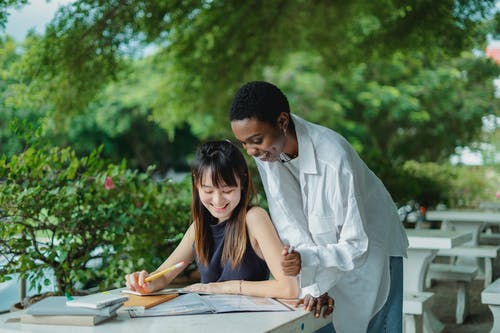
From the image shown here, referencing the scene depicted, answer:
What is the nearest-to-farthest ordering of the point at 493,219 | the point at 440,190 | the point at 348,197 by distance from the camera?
1. the point at 348,197
2. the point at 493,219
3. the point at 440,190

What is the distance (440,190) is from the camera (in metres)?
9.30

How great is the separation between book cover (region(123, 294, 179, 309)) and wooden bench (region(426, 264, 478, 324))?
138 inches

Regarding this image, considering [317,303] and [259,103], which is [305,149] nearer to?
[259,103]

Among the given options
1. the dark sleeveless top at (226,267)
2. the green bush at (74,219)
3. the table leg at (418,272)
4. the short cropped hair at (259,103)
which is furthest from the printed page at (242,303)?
the table leg at (418,272)

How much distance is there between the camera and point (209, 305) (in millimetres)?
1895

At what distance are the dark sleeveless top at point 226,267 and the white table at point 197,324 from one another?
47 cm

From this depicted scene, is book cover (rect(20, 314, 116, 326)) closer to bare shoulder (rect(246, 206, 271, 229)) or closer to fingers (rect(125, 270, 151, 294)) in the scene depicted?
fingers (rect(125, 270, 151, 294))

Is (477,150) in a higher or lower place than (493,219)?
higher

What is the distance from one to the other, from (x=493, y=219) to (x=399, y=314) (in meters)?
4.37

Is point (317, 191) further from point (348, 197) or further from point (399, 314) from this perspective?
point (399, 314)

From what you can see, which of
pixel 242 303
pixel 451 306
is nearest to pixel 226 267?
pixel 242 303

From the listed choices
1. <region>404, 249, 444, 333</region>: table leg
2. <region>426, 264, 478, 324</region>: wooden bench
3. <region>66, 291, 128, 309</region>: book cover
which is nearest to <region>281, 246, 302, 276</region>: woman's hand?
<region>66, 291, 128, 309</region>: book cover

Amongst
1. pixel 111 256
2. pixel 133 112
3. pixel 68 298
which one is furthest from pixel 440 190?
pixel 133 112

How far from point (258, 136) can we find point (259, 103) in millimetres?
104
